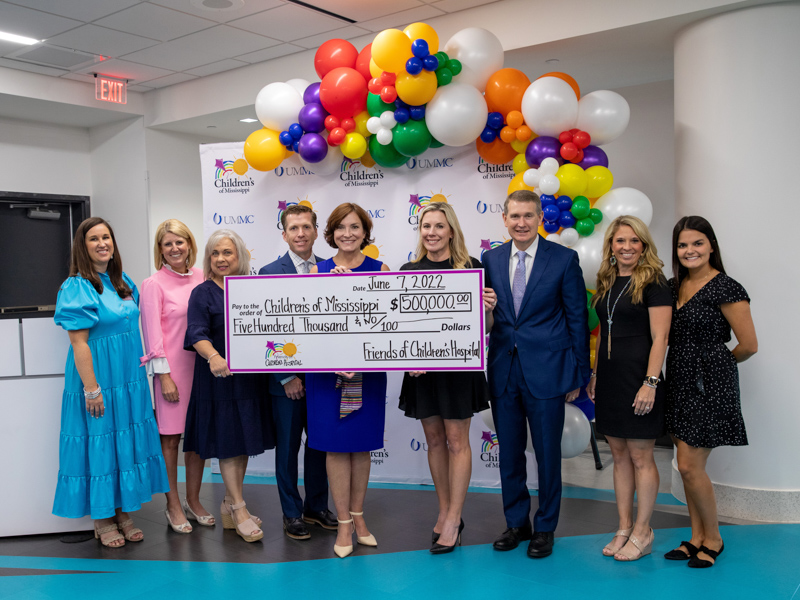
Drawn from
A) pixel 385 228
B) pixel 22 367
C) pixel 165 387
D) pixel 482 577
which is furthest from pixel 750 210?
pixel 22 367

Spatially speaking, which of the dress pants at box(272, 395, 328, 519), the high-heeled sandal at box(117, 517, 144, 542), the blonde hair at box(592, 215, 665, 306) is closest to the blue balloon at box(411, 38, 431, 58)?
the blonde hair at box(592, 215, 665, 306)

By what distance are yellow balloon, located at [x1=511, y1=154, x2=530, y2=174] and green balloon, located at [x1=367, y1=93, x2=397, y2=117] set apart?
768 mm

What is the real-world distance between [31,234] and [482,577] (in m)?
6.39

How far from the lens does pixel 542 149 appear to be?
3.76 m

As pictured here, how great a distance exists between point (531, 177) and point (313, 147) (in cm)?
133

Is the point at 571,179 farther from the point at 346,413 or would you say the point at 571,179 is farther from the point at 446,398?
the point at 346,413

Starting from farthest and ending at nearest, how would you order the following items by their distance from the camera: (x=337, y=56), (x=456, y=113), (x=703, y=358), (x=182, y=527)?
(x=337, y=56) < (x=456, y=113) < (x=182, y=527) < (x=703, y=358)

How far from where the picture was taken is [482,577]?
2.91 metres

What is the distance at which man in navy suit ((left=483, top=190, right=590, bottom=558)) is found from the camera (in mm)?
2994

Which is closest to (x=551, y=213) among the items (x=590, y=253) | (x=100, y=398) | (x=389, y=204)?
(x=590, y=253)

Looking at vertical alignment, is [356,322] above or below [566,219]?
below

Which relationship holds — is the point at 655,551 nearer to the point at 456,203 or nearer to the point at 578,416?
the point at 578,416

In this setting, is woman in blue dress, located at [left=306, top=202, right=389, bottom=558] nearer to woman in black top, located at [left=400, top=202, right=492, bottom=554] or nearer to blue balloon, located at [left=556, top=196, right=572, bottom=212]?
woman in black top, located at [left=400, top=202, right=492, bottom=554]

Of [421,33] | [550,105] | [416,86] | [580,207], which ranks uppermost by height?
[421,33]
